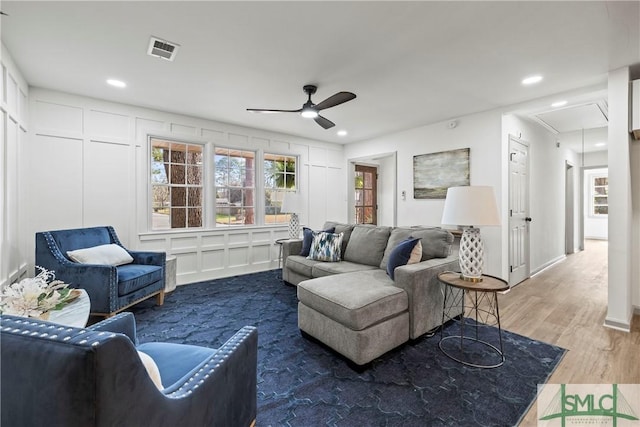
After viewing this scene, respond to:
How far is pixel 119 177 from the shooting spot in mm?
3807

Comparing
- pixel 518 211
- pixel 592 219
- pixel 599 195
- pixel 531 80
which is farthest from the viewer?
pixel 592 219

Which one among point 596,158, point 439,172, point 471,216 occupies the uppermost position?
point 596,158

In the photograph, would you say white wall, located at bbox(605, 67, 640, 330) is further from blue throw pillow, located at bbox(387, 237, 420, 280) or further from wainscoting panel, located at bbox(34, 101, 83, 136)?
wainscoting panel, located at bbox(34, 101, 83, 136)

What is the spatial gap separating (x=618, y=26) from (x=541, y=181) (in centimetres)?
325

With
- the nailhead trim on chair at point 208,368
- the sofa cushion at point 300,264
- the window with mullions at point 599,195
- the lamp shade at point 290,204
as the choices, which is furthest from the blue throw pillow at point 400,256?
the window with mullions at point 599,195

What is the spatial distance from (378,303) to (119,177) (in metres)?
3.72

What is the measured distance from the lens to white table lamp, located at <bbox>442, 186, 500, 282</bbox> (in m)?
2.19

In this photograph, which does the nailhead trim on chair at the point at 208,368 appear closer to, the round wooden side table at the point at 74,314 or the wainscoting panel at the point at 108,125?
the round wooden side table at the point at 74,314

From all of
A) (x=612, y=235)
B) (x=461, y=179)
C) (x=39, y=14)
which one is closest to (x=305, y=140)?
(x=461, y=179)

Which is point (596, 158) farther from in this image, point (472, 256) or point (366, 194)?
point (472, 256)

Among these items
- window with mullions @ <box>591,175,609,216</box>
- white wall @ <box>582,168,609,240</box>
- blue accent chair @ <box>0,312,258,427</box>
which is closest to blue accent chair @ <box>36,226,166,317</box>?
blue accent chair @ <box>0,312,258,427</box>

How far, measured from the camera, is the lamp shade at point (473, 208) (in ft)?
7.18

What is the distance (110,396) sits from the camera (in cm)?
Result: 65

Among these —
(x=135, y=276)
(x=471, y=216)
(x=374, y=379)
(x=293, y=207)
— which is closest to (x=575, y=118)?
(x=471, y=216)
